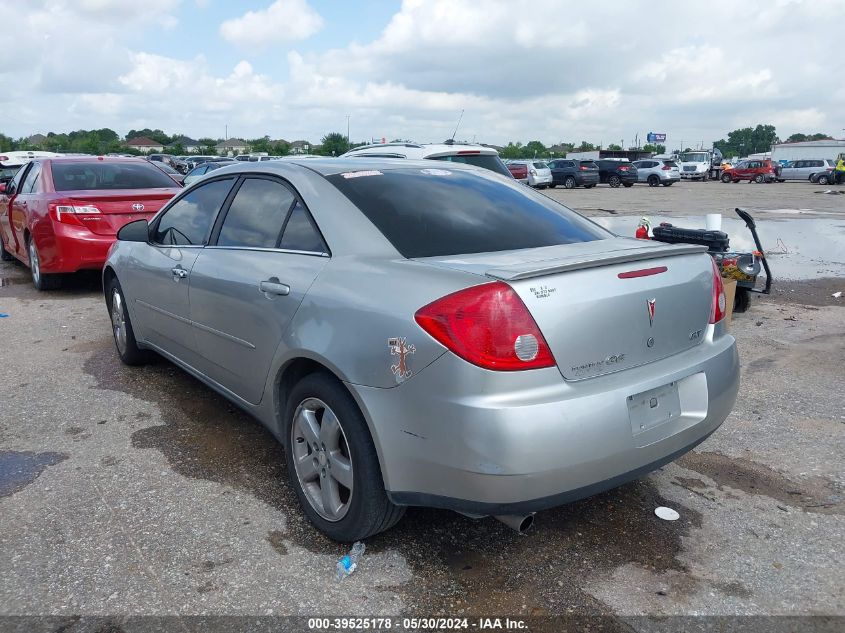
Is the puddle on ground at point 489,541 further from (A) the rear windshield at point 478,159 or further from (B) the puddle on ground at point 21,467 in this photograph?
(A) the rear windshield at point 478,159

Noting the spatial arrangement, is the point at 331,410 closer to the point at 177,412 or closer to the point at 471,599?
the point at 471,599

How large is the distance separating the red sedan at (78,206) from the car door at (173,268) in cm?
320

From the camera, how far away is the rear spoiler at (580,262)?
2.46 metres

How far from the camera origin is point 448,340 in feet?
7.80

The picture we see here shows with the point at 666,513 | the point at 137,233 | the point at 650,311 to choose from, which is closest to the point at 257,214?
the point at 137,233

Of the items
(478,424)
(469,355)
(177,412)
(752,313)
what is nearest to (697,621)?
(478,424)

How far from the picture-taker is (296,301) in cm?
301

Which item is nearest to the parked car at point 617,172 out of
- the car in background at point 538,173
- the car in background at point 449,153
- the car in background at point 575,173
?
the car in background at point 575,173

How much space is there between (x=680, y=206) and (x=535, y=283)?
2150cm

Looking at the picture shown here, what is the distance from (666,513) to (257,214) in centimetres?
243

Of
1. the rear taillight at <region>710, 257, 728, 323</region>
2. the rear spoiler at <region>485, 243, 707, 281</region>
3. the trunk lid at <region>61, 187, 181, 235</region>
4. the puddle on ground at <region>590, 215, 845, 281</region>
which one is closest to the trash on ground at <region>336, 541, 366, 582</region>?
the rear spoiler at <region>485, 243, 707, 281</region>

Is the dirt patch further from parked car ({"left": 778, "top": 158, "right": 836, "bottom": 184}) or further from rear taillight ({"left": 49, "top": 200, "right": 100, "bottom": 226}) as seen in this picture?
parked car ({"left": 778, "top": 158, "right": 836, "bottom": 184})

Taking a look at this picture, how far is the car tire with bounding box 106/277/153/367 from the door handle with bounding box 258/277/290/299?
232 centimetres

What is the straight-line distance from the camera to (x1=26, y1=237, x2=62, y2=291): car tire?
325 inches
